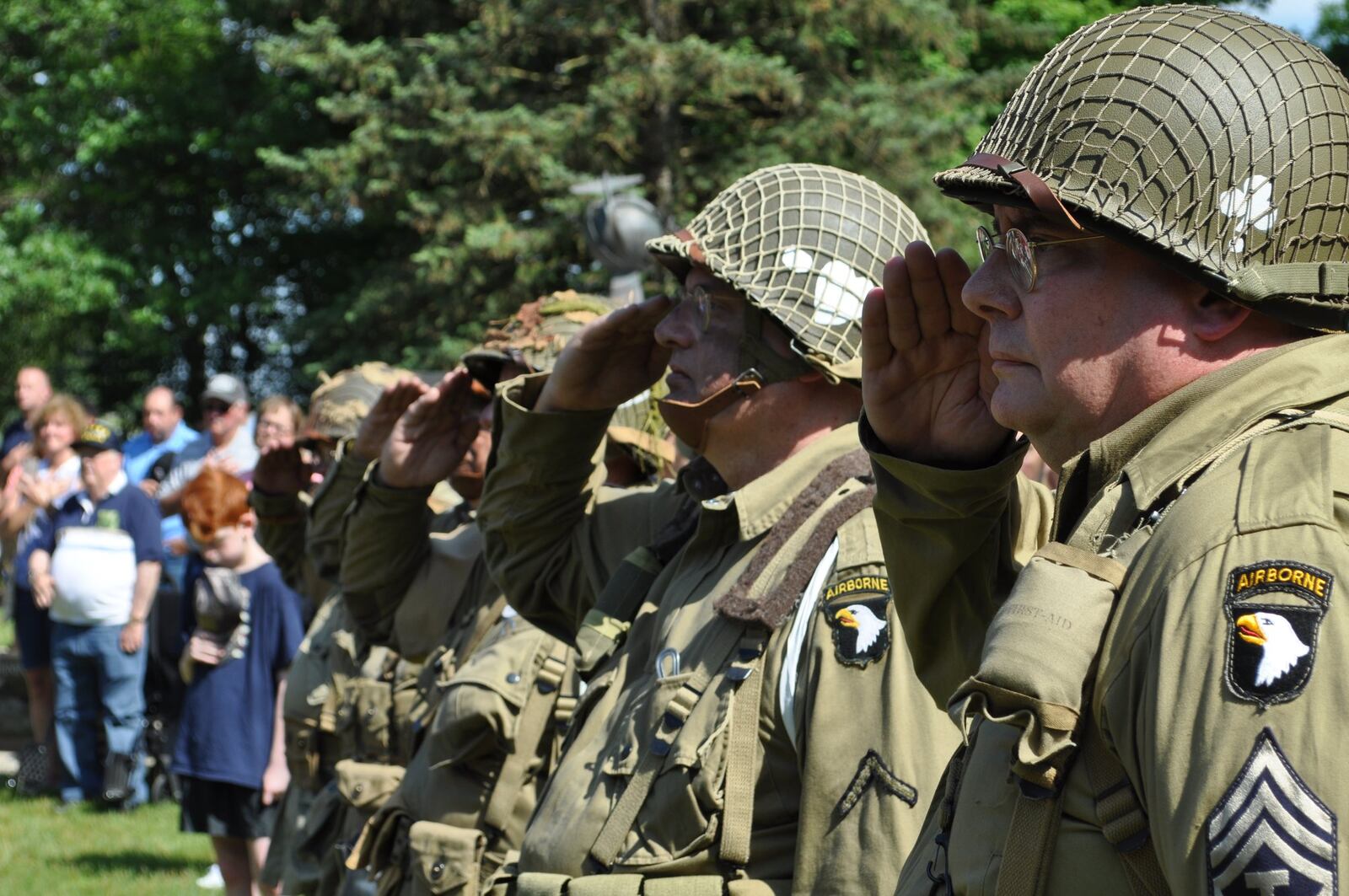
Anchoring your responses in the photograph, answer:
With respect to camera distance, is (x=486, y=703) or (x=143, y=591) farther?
(x=143, y=591)

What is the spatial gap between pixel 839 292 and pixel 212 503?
19.1 ft

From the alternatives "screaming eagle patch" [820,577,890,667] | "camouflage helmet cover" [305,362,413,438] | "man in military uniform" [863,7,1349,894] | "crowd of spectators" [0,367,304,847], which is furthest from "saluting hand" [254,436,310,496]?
"man in military uniform" [863,7,1349,894]

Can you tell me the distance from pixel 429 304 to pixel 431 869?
17.5m

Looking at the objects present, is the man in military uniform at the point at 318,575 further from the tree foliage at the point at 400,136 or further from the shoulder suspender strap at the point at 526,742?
the tree foliage at the point at 400,136

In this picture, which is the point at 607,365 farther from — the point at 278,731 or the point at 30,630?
the point at 30,630

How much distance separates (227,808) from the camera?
28.0ft

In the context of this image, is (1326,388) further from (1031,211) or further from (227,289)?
(227,289)

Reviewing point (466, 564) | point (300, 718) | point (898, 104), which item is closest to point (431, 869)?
point (466, 564)

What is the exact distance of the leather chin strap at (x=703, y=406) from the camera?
3.89 metres

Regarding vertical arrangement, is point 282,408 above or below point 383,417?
Answer: below

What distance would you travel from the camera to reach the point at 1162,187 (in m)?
2.12

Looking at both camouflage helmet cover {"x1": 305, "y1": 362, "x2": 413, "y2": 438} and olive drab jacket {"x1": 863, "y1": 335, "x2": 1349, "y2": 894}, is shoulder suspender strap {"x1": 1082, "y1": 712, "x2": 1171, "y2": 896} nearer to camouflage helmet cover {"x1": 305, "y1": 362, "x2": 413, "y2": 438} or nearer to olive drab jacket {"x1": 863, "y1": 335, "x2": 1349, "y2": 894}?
olive drab jacket {"x1": 863, "y1": 335, "x2": 1349, "y2": 894}

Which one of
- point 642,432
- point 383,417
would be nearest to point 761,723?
point 642,432

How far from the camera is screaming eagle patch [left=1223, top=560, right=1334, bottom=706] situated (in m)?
1.69
